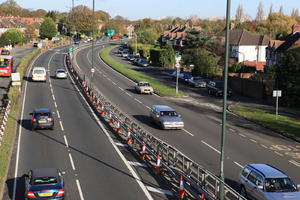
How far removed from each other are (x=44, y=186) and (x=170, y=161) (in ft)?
27.0

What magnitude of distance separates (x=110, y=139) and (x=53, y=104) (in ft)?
49.0

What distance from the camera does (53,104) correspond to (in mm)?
42250

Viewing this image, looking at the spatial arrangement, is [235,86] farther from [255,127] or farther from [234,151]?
[234,151]

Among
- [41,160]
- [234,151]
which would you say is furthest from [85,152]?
[234,151]

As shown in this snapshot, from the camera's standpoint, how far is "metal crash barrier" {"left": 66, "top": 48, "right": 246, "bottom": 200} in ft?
56.6

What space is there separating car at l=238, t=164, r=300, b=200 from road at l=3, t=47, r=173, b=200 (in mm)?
3761

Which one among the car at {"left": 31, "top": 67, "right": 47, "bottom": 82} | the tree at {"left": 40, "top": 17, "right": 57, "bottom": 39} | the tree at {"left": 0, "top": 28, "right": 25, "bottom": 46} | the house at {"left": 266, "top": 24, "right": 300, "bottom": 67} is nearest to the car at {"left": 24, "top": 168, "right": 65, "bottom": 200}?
the car at {"left": 31, "top": 67, "right": 47, "bottom": 82}

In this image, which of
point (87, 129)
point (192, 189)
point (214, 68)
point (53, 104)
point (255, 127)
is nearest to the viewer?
point (192, 189)

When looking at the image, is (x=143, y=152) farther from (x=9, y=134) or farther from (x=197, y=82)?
(x=197, y=82)

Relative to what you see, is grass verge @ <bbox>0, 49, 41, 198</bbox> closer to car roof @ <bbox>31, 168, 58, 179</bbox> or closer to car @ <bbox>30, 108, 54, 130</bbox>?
car @ <bbox>30, 108, 54, 130</bbox>

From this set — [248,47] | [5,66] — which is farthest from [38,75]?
[248,47]

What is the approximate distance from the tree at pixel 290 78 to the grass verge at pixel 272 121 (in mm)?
5170

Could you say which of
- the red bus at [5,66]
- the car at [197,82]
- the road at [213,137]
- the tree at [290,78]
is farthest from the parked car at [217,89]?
the red bus at [5,66]

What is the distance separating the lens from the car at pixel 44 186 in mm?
16609
